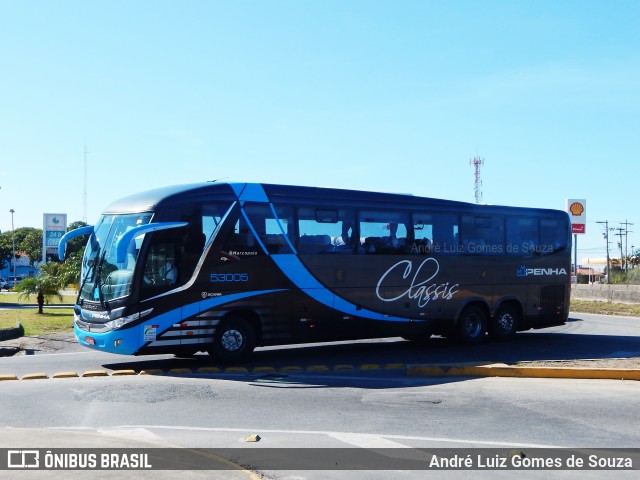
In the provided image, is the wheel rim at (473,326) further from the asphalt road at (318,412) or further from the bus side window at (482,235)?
the asphalt road at (318,412)

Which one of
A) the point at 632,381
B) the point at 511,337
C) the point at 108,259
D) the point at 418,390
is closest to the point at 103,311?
the point at 108,259

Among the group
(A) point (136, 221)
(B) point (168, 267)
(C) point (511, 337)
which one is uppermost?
(A) point (136, 221)

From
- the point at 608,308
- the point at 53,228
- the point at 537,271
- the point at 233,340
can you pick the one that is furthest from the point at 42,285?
the point at 53,228

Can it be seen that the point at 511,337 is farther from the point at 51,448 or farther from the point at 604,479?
the point at 51,448

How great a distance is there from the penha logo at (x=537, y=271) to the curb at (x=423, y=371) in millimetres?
6534

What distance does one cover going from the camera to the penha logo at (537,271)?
807 inches

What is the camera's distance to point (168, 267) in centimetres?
1506

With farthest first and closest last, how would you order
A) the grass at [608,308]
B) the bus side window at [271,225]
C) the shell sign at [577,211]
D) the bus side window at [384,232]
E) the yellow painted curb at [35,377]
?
the shell sign at [577,211], the grass at [608,308], the bus side window at [384,232], the bus side window at [271,225], the yellow painted curb at [35,377]

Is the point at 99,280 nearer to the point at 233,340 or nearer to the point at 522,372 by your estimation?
the point at 233,340

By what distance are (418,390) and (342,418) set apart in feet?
8.13

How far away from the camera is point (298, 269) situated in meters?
16.6

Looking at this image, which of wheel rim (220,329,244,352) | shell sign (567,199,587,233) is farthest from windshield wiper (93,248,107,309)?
shell sign (567,199,587,233)

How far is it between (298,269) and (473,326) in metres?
5.72

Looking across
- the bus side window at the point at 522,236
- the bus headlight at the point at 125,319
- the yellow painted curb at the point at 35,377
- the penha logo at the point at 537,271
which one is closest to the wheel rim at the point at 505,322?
the penha logo at the point at 537,271
